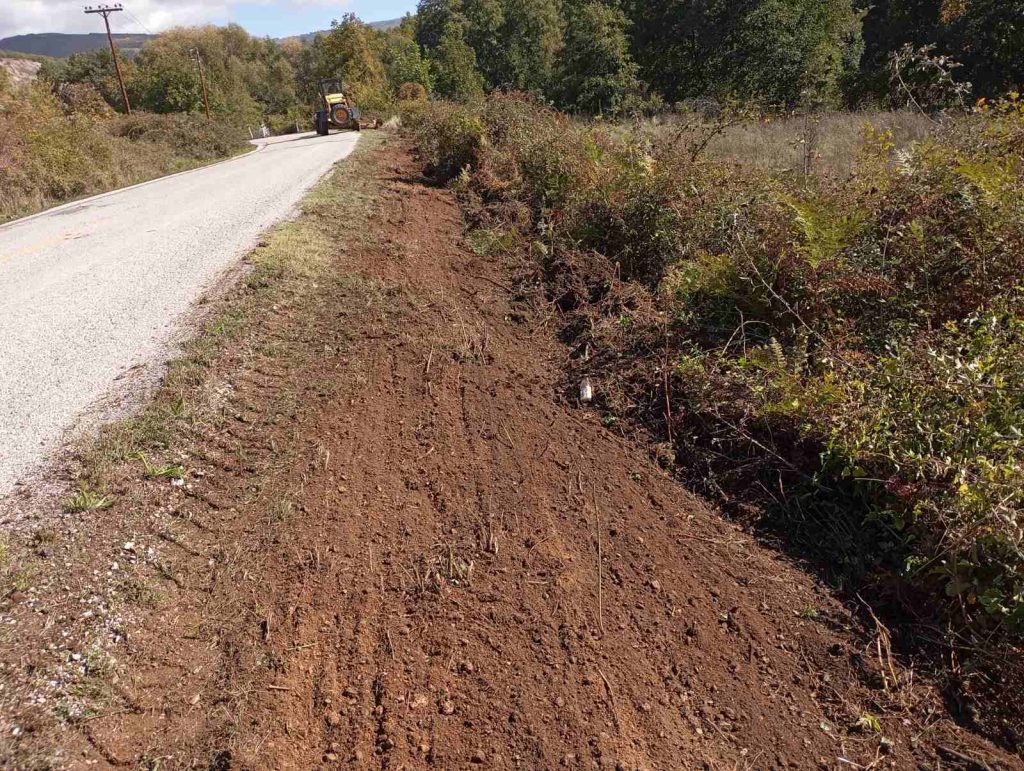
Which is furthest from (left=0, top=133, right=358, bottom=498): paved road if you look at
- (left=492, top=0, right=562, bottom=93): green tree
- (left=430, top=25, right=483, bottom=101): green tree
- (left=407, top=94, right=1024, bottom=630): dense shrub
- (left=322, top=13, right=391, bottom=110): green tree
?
(left=492, top=0, right=562, bottom=93): green tree

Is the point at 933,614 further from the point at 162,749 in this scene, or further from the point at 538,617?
the point at 162,749

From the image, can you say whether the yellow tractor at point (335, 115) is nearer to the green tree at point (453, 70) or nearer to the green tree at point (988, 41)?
the green tree at point (453, 70)

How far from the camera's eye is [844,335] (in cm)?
384

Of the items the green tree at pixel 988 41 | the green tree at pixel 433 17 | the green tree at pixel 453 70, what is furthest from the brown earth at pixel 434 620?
the green tree at pixel 433 17

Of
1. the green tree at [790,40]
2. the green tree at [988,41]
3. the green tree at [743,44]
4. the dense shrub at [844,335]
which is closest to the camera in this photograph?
the dense shrub at [844,335]

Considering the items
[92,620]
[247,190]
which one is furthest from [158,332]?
[247,190]

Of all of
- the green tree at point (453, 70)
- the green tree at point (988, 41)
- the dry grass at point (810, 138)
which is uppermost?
the green tree at point (453, 70)

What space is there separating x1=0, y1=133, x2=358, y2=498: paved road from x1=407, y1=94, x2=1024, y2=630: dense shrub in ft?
11.7

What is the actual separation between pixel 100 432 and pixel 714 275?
4392 mm

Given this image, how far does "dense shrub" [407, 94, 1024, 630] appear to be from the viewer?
2611 millimetres

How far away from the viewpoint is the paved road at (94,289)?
3.99 m

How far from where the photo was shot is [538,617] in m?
2.65

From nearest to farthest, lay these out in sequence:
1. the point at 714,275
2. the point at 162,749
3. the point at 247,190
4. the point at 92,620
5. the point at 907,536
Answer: the point at 162,749 < the point at 92,620 < the point at 907,536 < the point at 714,275 < the point at 247,190

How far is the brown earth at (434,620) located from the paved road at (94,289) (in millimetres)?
920
